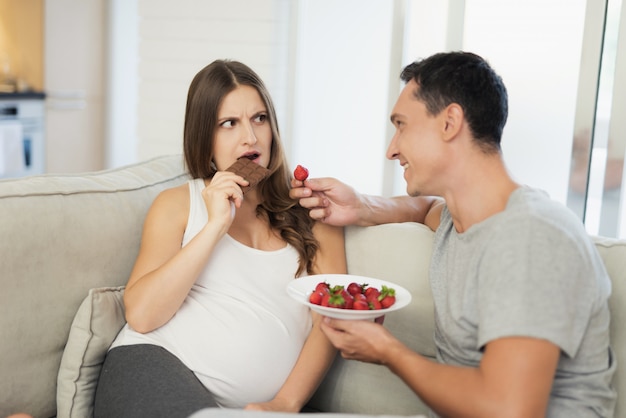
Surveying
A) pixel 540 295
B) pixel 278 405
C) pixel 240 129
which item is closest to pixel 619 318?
pixel 540 295

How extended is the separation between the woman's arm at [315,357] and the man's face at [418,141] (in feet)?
1.38

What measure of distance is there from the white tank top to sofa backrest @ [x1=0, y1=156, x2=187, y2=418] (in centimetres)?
17

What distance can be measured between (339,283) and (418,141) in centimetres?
41

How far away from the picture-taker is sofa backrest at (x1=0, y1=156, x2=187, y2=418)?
1.78 meters

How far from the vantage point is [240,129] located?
2.10m

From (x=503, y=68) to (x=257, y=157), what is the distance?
1831mm

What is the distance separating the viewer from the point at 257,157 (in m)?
2.12

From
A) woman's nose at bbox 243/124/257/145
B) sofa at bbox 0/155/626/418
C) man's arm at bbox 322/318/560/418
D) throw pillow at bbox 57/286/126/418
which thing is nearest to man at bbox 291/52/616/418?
man's arm at bbox 322/318/560/418

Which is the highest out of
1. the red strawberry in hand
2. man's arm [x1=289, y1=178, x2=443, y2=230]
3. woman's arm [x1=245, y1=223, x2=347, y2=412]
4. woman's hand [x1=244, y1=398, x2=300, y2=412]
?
the red strawberry in hand

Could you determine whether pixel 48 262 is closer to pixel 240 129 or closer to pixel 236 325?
pixel 236 325

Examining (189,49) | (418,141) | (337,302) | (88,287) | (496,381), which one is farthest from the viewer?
(189,49)

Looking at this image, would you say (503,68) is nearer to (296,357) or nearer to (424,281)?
(424,281)

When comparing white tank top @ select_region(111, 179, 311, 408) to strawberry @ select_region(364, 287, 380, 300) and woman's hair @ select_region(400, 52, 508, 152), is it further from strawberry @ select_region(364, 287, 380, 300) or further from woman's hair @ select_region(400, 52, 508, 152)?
woman's hair @ select_region(400, 52, 508, 152)

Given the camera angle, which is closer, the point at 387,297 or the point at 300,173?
the point at 387,297
